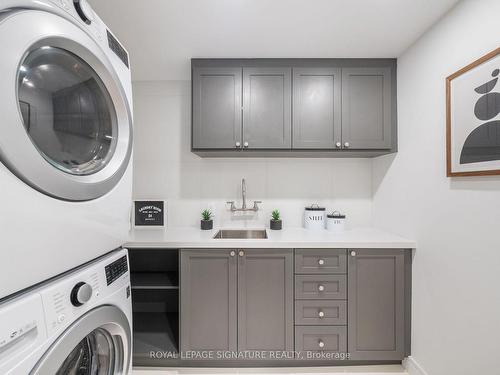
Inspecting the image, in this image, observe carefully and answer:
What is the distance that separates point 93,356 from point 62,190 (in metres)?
0.70

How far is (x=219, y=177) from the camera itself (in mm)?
2305

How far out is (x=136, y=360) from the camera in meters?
1.71

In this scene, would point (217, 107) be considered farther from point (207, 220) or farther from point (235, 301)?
point (235, 301)

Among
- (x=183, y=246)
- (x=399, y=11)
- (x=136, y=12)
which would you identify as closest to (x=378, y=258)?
(x=183, y=246)

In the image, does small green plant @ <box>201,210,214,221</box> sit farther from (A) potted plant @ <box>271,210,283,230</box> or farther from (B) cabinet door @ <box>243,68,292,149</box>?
(B) cabinet door @ <box>243,68,292,149</box>

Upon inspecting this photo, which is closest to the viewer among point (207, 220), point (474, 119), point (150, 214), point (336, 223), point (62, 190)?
point (62, 190)

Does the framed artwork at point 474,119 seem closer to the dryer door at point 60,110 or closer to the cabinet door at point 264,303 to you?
the cabinet door at point 264,303

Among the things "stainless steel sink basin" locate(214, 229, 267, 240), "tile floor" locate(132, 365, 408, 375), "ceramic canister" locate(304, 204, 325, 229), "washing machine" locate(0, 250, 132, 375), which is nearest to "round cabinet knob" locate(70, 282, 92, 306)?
"washing machine" locate(0, 250, 132, 375)

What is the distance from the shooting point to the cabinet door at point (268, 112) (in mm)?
1916

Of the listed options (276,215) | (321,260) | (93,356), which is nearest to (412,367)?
(321,260)

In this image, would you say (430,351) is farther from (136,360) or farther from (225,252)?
(136,360)

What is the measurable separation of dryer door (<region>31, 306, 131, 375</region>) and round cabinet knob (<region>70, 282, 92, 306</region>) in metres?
0.06

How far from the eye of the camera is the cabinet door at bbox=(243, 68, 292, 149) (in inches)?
A: 75.4

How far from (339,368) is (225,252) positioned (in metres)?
1.20
